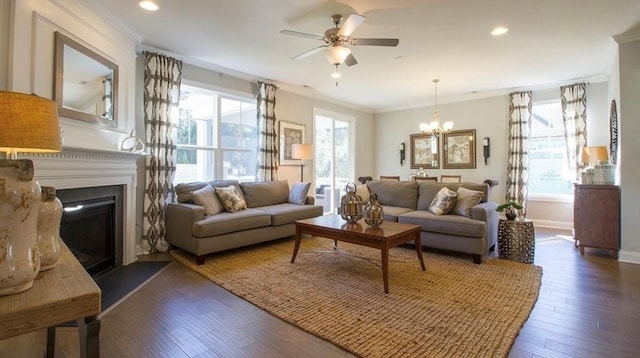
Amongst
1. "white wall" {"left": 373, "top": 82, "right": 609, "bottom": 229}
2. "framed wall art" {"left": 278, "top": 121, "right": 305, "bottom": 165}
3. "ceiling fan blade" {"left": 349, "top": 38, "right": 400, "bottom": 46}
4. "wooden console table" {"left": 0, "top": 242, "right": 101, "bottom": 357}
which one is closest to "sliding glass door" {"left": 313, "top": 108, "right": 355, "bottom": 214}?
"framed wall art" {"left": 278, "top": 121, "right": 305, "bottom": 165}

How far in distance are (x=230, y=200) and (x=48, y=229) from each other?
2.93 meters

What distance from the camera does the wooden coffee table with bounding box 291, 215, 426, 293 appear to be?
2760 mm

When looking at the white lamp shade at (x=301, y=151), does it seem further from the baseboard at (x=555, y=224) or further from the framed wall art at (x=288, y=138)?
the baseboard at (x=555, y=224)

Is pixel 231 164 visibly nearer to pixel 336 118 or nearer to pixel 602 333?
pixel 336 118

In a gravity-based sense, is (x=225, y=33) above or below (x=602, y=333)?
above

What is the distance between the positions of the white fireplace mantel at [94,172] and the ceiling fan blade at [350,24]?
2.53 m

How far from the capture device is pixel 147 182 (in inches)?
157

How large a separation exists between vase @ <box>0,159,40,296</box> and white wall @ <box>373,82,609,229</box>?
22.7 ft

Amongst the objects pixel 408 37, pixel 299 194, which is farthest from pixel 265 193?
pixel 408 37

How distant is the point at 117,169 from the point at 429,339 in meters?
3.31

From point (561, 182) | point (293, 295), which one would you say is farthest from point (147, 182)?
point (561, 182)

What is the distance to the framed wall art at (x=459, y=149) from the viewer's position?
6.62 m

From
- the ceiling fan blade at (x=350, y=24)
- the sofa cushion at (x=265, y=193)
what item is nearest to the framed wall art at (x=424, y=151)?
the sofa cushion at (x=265, y=193)

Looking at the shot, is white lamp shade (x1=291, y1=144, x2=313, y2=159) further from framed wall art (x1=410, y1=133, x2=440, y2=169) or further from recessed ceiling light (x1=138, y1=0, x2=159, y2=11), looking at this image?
framed wall art (x1=410, y1=133, x2=440, y2=169)
